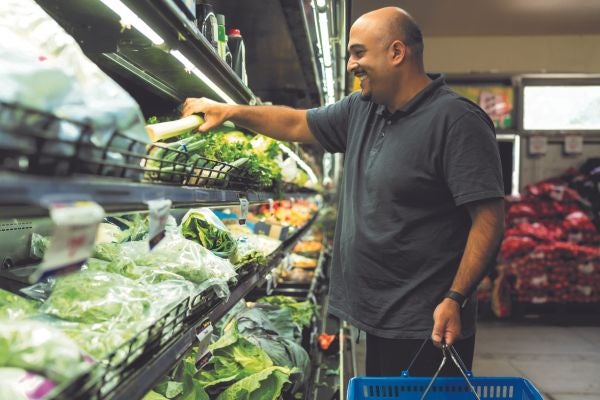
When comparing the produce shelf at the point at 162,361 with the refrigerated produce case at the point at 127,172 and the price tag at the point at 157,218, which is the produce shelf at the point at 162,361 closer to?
the refrigerated produce case at the point at 127,172

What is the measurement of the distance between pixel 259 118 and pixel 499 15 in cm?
555

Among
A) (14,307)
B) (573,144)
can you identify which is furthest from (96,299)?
(573,144)

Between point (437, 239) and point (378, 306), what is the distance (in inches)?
14.4

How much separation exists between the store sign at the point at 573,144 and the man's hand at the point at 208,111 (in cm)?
685

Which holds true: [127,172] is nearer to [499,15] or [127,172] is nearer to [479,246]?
[479,246]

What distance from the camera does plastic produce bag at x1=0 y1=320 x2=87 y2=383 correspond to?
3.01 ft

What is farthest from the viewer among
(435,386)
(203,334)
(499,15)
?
(499,15)

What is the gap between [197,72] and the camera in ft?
6.22

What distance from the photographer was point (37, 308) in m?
1.23

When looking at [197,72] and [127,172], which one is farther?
[197,72]

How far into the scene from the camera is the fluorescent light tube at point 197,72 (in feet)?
5.48

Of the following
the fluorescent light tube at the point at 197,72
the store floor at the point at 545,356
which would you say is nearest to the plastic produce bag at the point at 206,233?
the fluorescent light tube at the point at 197,72

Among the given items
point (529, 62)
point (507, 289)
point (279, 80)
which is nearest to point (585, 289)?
point (507, 289)

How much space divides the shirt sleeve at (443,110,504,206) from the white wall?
625 centimetres
